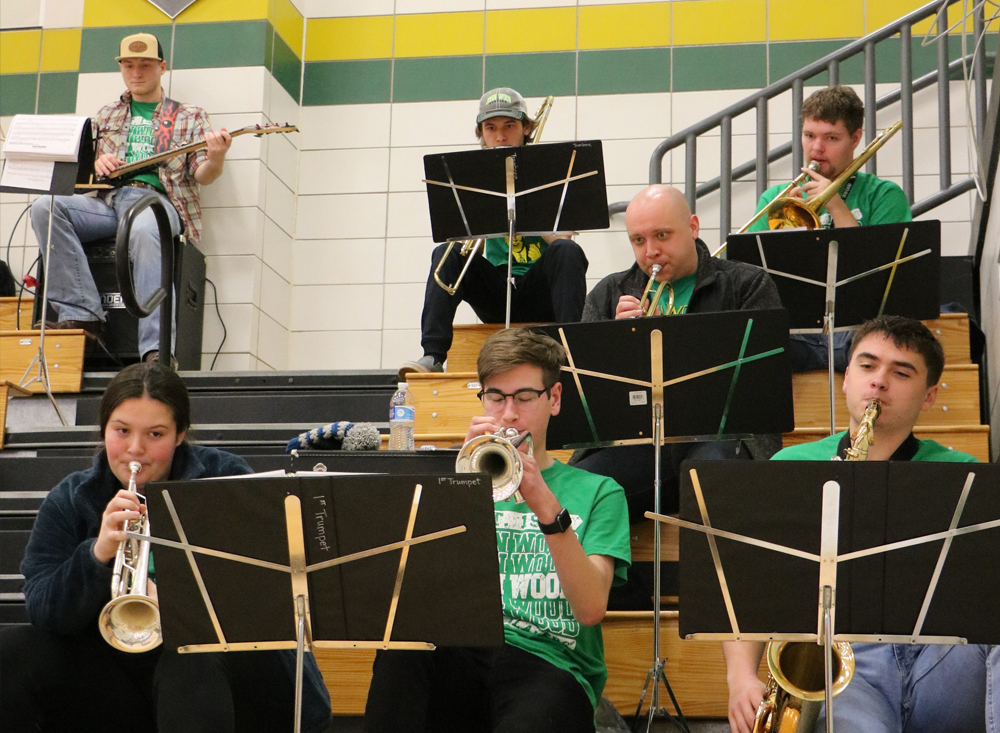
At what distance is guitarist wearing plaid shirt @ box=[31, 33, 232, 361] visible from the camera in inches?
233

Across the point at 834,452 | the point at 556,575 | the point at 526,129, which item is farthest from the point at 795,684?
the point at 526,129

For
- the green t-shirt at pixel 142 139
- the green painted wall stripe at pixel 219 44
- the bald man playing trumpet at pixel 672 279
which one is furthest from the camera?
the green painted wall stripe at pixel 219 44

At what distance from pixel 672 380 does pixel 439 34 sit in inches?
A: 175

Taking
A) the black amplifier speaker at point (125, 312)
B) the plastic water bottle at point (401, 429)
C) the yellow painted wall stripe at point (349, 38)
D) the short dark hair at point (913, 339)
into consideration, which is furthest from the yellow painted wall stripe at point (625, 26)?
the short dark hair at point (913, 339)

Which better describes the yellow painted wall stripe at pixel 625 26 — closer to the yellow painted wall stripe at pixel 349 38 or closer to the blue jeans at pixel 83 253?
the yellow painted wall stripe at pixel 349 38

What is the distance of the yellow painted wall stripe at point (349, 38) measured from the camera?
24.0 feet

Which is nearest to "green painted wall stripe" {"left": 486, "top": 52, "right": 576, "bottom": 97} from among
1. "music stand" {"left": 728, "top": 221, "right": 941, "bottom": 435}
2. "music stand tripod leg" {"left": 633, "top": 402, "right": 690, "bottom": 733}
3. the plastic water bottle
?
"music stand" {"left": 728, "top": 221, "right": 941, "bottom": 435}

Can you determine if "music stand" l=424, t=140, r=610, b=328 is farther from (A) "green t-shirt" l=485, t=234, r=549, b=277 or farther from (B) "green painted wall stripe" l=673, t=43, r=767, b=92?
(B) "green painted wall stripe" l=673, t=43, r=767, b=92

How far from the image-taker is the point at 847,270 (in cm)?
417

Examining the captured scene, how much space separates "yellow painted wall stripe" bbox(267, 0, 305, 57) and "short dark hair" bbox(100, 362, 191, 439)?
422cm

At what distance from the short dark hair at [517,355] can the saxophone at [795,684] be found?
33.3 inches

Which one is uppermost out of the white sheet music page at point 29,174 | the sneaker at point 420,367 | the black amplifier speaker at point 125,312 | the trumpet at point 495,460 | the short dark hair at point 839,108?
the short dark hair at point 839,108

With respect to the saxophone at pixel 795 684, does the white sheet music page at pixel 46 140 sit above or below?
above

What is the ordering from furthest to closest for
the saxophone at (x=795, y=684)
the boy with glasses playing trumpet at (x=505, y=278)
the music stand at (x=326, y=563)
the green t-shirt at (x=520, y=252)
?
the green t-shirt at (x=520, y=252) → the boy with glasses playing trumpet at (x=505, y=278) → the saxophone at (x=795, y=684) → the music stand at (x=326, y=563)
